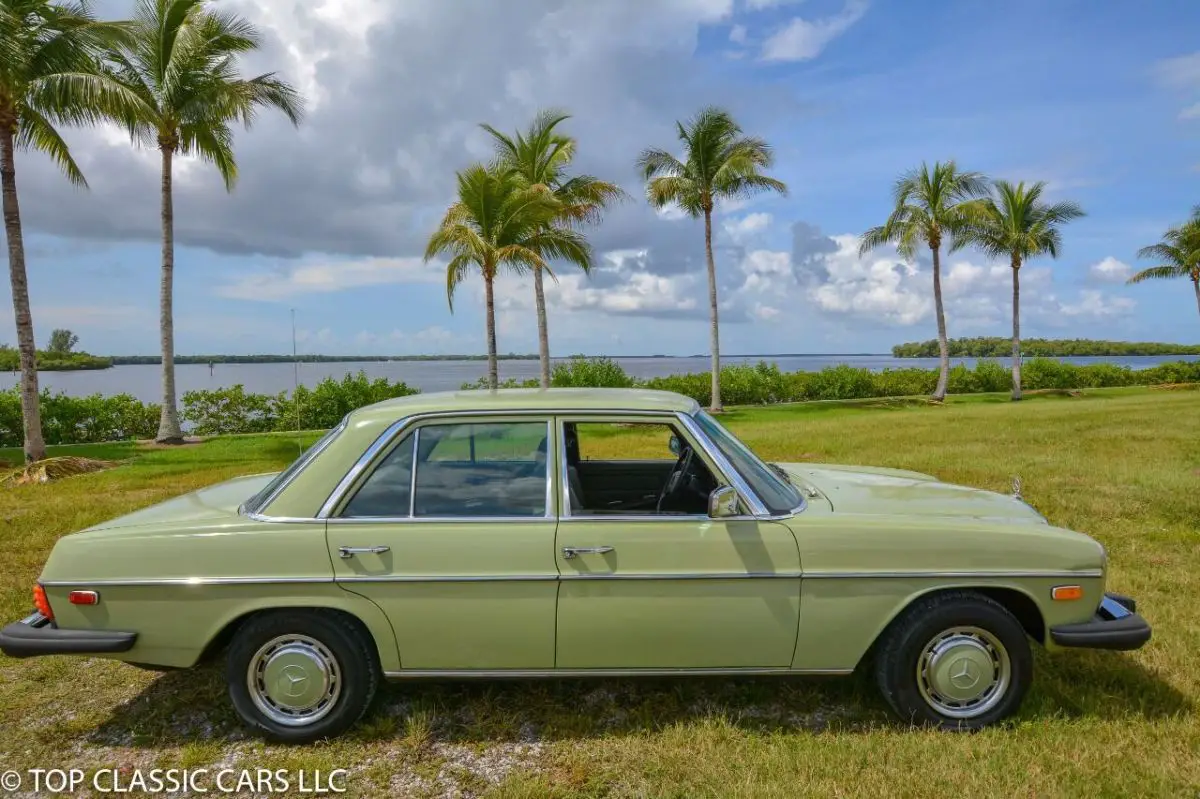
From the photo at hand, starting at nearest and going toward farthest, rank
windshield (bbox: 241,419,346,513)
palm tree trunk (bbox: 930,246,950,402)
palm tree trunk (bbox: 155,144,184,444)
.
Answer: windshield (bbox: 241,419,346,513)
palm tree trunk (bbox: 155,144,184,444)
palm tree trunk (bbox: 930,246,950,402)

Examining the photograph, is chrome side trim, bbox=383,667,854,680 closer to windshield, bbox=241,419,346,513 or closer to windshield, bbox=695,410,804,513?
windshield, bbox=695,410,804,513

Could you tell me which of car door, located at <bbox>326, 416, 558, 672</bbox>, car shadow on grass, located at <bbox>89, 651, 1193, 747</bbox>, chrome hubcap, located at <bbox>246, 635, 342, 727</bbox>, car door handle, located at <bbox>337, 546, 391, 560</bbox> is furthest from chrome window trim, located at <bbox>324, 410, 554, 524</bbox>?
car shadow on grass, located at <bbox>89, 651, 1193, 747</bbox>

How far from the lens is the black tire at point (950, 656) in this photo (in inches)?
134

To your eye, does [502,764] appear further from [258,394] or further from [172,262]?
[258,394]

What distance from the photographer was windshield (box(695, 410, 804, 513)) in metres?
3.54

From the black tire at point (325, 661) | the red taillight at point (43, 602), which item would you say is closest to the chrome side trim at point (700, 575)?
the black tire at point (325, 661)

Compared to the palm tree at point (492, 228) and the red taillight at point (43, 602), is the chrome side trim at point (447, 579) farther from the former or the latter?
the palm tree at point (492, 228)

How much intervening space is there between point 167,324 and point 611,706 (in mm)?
16771

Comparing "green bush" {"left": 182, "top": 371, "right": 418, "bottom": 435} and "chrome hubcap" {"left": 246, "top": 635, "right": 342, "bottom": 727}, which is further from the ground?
→ "green bush" {"left": 182, "top": 371, "right": 418, "bottom": 435}

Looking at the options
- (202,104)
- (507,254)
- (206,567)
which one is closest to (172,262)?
(202,104)

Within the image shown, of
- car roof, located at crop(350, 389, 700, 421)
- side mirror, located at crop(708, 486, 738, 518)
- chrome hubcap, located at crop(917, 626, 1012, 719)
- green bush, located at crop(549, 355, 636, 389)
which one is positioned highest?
green bush, located at crop(549, 355, 636, 389)

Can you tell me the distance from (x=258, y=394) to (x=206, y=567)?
1824 centimetres

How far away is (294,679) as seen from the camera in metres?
3.45

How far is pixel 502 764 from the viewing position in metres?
3.34
